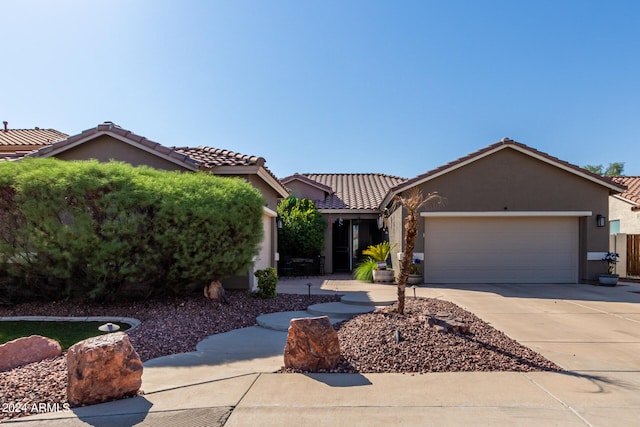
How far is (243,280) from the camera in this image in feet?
35.9

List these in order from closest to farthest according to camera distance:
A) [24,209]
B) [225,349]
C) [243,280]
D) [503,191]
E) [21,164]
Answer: [225,349] < [24,209] < [21,164] < [243,280] < [503,191]

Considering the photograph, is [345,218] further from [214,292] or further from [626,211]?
[626,211]

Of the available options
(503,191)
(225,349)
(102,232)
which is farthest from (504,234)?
(102,232)

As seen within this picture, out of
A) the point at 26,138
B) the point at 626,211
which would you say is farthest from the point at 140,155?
the point at 626,211

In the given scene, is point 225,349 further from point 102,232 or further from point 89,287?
point 89,287

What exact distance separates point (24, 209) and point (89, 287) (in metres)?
2.01

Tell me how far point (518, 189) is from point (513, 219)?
3.50ft

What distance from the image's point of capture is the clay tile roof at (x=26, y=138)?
1811cm

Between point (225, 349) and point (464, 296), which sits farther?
point (464, 296)

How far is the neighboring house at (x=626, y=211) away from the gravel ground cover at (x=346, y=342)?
1549 centimetres

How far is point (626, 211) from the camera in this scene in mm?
19500

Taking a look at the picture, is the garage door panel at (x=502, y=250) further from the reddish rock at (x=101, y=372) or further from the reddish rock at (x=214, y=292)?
the reddish rock at (x=101, y=372)

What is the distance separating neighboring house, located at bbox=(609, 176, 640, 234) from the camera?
61.5ft

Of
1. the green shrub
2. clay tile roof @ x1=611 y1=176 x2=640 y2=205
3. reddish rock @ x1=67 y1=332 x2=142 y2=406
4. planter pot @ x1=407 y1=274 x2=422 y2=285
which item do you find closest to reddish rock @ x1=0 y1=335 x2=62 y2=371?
reddish rock @ x1=67 y1=332 x2=142 y2=406
